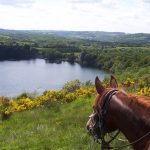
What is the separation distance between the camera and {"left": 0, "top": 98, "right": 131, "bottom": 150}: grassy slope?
10281 mm

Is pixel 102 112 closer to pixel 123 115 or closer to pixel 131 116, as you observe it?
pixel 123 115

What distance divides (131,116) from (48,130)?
24.8ft

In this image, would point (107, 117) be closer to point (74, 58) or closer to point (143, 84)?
point (143, 84)

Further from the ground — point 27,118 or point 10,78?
point 27,118

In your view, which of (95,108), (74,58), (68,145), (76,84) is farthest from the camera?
(74,58)

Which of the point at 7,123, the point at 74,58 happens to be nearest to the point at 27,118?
the point at 7,123

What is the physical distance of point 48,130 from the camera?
1224 centimetres

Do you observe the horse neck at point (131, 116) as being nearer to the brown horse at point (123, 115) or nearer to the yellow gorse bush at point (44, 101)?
the brown horse at point (123, 115)

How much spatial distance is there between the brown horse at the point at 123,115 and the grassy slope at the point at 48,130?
13.6 feet

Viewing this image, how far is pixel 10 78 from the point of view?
87625mm

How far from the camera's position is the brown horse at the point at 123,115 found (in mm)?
4812

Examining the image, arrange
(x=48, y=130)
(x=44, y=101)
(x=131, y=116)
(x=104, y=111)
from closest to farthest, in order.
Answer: (x=131, y=116)
(x=104, y=111)
(x=48, y=130)
(x=44, y=101)

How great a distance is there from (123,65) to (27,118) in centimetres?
8388

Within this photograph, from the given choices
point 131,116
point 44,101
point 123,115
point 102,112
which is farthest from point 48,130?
point 131,116
